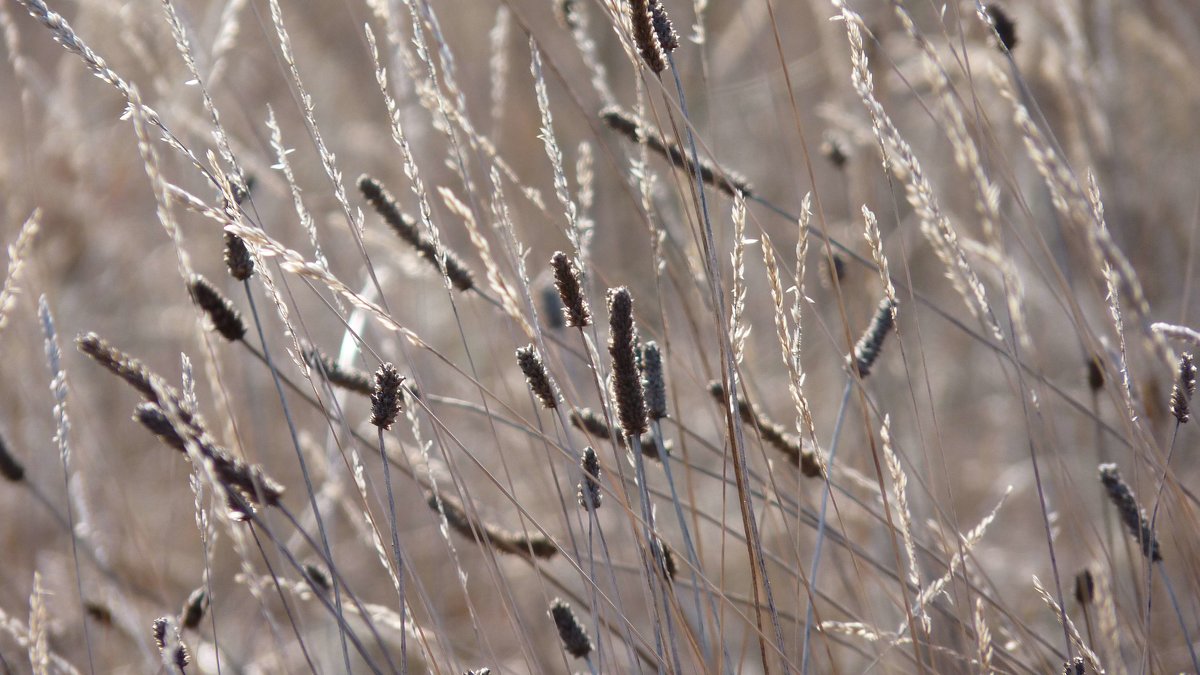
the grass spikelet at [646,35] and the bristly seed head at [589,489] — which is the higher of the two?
the grass spikelet at [646,35]

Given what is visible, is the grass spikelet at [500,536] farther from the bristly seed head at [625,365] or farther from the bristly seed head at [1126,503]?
the bristly seed head at [1126,503]

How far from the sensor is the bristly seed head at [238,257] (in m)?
0.84

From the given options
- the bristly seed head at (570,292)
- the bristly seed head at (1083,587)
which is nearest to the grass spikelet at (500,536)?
the bristly seed head at (570,292)

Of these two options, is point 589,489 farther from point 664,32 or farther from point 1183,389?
point 1183,389

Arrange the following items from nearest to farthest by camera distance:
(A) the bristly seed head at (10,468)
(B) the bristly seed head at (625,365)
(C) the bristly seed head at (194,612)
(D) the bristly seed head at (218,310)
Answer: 1. (B) the bristly seed head at (625,365)
2. (D) the bristly seed head at (218,310)
3. (C) the bristly seed head at (194,612)
4. (A) the bristly seed head at (10,468)

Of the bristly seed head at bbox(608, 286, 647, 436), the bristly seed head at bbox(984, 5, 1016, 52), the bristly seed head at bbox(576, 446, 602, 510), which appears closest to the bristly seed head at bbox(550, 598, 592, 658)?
the bristly seed head at bbox(576, 446, 602, 510)

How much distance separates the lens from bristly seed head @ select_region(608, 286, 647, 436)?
0.69m

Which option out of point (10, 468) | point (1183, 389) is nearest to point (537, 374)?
point (1183, 389)

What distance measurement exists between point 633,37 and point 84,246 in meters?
2.77

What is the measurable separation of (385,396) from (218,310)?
216mm

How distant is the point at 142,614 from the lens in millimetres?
1787

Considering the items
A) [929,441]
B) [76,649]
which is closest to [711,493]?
[929,441]

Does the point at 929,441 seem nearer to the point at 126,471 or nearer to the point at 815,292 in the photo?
the point at 815,292

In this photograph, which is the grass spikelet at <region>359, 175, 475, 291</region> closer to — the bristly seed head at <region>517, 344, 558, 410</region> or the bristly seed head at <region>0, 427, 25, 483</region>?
the bristly seed head at <region>517, 344, 558, 410</region>
